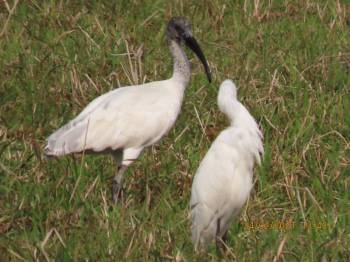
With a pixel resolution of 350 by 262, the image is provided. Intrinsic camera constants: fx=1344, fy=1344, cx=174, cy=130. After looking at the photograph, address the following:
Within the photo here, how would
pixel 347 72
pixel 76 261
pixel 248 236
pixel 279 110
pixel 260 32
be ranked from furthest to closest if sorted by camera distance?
pixel 260 32, pixel 347 72, pixel 279 110, pixel 248 236, pixel 76 261

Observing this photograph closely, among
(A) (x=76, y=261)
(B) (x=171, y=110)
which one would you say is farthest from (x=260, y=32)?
(A) (x=76, y=261)

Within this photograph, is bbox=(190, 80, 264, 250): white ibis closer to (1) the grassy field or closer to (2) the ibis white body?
(1) the grassy field

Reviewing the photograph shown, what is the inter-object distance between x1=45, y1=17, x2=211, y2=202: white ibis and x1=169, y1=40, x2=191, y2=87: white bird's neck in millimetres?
226

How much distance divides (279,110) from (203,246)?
7.51ft

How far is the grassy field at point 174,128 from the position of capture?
5.97m

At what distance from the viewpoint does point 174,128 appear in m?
7.96

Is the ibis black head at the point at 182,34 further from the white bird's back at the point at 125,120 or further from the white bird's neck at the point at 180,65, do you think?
the white bird's back at the point at 125,120

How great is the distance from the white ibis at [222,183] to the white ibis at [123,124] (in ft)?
3.43

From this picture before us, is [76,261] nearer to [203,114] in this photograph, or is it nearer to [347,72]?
[203,114]

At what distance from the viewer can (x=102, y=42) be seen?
9.25 meters
